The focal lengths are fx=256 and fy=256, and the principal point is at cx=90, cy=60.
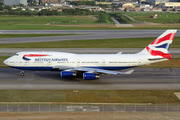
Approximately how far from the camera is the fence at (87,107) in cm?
3441

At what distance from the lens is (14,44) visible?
87062mm

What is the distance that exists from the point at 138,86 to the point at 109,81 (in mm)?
5985

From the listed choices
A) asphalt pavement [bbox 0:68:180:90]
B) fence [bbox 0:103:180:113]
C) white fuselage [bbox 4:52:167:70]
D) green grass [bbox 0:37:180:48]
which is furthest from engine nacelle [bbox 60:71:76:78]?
green grass [bbox 0:37:180:48]

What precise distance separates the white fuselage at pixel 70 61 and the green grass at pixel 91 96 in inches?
315

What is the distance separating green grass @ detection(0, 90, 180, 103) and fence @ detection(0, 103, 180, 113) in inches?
69.9

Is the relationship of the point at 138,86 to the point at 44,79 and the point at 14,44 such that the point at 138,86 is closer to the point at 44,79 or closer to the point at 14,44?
the point at 44,79

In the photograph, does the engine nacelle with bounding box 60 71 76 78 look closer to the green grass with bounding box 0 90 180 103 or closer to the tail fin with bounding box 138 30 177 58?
the green grass with bounding box 0 90 180 103

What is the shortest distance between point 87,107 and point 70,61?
617 inches

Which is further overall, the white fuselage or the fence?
the white fuselage

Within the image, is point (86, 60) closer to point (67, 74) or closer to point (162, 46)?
point (67, 74)

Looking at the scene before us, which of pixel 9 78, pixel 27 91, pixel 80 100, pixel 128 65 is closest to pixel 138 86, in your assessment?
pixel 128 65

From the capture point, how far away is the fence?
34.4 metres

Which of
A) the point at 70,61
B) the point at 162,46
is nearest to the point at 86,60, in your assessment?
the point at 70,61

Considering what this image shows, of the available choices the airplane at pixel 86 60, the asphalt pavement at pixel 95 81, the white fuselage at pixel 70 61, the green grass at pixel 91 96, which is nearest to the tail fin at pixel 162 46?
the airplane at pixel 86 60
